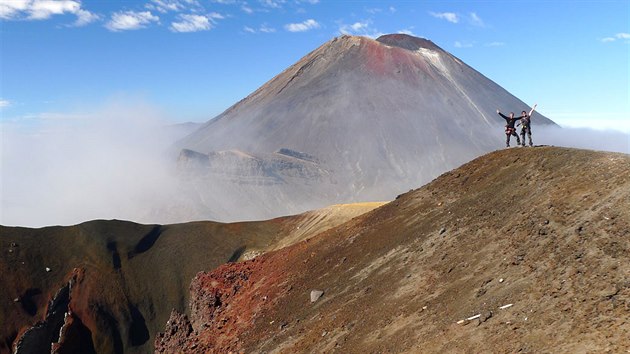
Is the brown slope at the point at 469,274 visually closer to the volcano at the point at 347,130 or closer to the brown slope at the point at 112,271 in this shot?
the brown slope at the point at 112,271

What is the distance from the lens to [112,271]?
45.5 metres

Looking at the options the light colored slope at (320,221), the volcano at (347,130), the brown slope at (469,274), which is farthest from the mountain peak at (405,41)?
the brown slope at (469,274)

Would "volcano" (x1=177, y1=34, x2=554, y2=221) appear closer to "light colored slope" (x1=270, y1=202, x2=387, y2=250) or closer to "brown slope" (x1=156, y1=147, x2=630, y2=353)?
"light colored slope" (x1=270, y1=202, x2=387, y2=250)

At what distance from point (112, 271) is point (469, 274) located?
37.9 m

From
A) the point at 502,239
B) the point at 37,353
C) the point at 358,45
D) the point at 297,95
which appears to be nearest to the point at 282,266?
the point at 502,239

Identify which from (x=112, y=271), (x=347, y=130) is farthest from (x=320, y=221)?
(x=347, y=130)

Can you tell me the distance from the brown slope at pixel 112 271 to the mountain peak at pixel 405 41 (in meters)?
140

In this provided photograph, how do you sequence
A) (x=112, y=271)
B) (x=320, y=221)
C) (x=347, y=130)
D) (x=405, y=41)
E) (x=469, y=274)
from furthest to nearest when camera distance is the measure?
(x=405, y=41) < (x=347, y=130) < (x=112, y=271) < (x=320, y=221) < (x=469, y=274)

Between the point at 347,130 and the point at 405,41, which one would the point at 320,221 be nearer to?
the point at 347,130

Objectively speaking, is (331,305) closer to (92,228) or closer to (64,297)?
(64,297)

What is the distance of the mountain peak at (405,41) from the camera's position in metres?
178

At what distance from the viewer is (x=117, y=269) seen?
150 feet

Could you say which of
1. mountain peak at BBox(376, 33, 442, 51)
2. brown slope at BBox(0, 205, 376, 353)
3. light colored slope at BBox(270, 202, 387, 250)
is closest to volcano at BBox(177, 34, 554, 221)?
mountain peak at BBox(376, 33, 442, 51)

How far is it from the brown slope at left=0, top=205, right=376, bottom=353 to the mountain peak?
5528 inches
